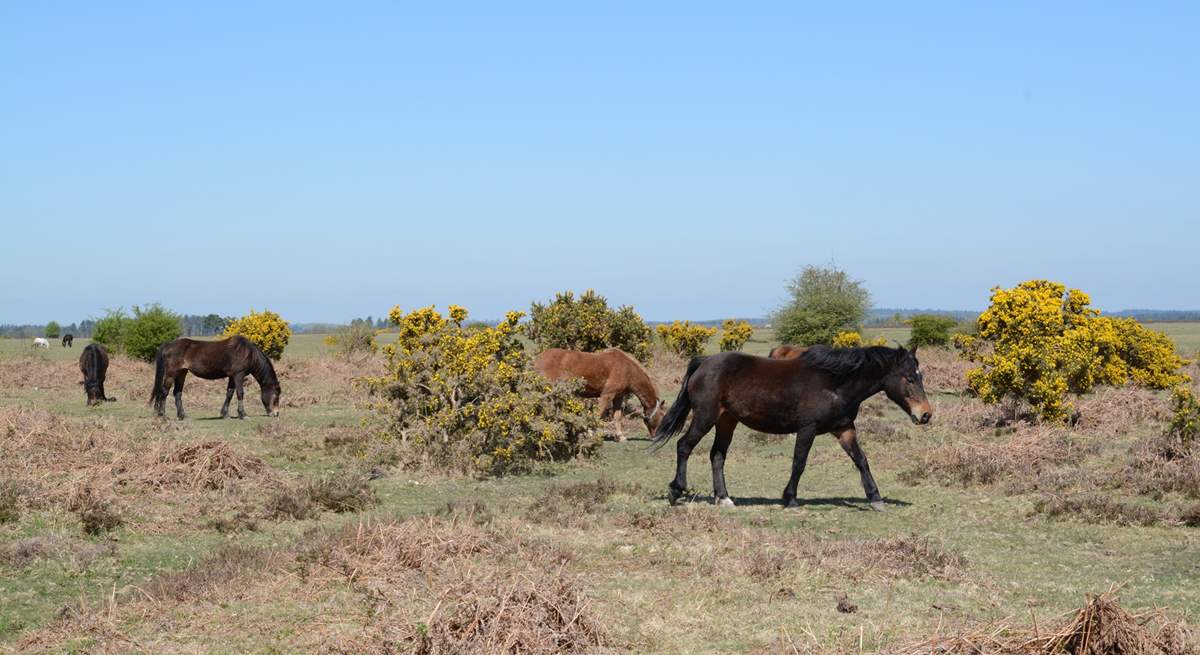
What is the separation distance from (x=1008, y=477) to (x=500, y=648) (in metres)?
10.2

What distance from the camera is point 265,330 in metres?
40.1

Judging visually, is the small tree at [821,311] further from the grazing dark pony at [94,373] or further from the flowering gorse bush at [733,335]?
the grazing dark pony at [94,373]

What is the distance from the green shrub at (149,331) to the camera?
132 feet

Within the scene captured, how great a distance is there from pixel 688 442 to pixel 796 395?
4.89 ft

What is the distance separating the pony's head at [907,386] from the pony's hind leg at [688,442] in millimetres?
2341

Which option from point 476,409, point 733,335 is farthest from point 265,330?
point 476,409

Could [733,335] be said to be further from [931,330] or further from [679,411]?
[679,411]

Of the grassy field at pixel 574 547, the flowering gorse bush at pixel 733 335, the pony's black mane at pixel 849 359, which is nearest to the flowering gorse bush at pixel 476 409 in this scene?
the grassy field at pixel 574 547

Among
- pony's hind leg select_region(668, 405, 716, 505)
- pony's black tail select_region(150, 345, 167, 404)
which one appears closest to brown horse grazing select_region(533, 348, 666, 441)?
pony's hind leg select_region(668, 405, 716, 505)

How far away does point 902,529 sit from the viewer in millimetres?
12109

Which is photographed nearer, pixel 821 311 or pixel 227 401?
pixel 227 401

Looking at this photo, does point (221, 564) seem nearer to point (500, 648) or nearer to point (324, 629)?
point (324, 629)

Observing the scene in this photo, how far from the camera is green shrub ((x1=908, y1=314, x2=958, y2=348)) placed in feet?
167

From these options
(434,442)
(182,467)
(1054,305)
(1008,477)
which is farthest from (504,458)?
(1054,305)
